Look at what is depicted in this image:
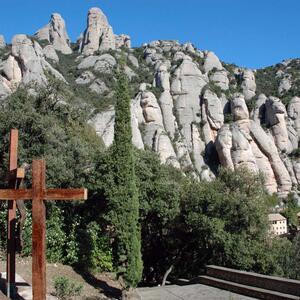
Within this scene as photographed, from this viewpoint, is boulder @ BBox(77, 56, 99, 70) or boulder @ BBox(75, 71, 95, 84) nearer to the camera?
boulder @ BBox(75, 71, 95, 84)

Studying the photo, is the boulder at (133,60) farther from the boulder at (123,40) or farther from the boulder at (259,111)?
the boulder at (259,111)

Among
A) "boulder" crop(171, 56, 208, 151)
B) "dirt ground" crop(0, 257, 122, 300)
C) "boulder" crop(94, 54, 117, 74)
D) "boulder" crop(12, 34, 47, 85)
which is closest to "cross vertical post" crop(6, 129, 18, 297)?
"dirt ground" crop(0, 257, 122, 300)

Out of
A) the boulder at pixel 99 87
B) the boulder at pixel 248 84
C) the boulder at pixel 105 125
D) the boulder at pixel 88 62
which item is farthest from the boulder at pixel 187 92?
the boulder at pixel 105 125

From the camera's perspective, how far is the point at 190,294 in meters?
11.6

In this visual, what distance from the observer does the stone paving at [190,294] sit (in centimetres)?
1105

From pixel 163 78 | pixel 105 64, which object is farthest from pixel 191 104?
pixel 105 64

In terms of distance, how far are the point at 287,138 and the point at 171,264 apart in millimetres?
50107

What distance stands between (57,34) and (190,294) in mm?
81252

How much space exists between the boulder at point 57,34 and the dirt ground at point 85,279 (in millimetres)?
72823

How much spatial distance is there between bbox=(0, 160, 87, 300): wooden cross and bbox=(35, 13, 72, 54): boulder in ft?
259

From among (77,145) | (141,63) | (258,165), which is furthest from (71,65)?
(77,145)

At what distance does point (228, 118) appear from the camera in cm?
6588

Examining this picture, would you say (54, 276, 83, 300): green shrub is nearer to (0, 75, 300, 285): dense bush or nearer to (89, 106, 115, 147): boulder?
(0, 75, 300, 285): dense bush

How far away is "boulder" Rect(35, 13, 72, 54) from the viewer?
8369 cm
